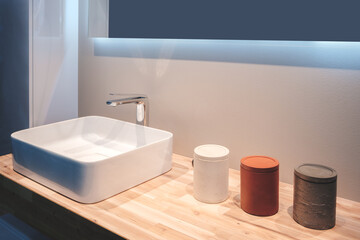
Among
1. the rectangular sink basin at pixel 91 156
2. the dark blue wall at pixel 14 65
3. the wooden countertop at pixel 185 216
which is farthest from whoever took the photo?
the dark blue wall at pixel 14 65

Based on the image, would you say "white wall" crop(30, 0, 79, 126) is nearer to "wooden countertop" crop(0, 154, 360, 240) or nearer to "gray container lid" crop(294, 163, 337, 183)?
"wooden countertop" crop(0, 154, 360, 240)

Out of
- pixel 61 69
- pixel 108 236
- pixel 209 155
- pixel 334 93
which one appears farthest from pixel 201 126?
pixel 61 69

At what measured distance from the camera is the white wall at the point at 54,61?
1.40 metres

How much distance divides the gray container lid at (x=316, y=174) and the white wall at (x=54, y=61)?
1.07m

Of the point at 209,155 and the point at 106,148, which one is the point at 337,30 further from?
the point at 106,148

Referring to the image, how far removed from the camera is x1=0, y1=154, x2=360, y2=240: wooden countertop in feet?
2.72

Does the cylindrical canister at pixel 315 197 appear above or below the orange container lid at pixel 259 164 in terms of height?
below

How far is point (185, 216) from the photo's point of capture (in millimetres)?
913

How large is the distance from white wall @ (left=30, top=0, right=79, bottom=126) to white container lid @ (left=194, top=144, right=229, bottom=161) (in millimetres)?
786

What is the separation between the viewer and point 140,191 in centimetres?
106

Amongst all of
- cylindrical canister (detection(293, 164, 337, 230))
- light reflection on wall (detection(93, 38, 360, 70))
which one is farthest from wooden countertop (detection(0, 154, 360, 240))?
light reflection on wall (detection(93, 38, 360, 70))

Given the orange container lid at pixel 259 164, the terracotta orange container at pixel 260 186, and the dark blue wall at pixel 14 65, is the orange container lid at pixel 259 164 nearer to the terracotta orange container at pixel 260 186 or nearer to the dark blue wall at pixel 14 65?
the terracotta orange container at pixel 260 186

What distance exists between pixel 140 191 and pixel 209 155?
25cm

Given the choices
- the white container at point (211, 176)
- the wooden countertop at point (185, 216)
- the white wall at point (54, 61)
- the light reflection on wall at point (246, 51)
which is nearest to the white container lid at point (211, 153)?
the white container at point (211, 176)
